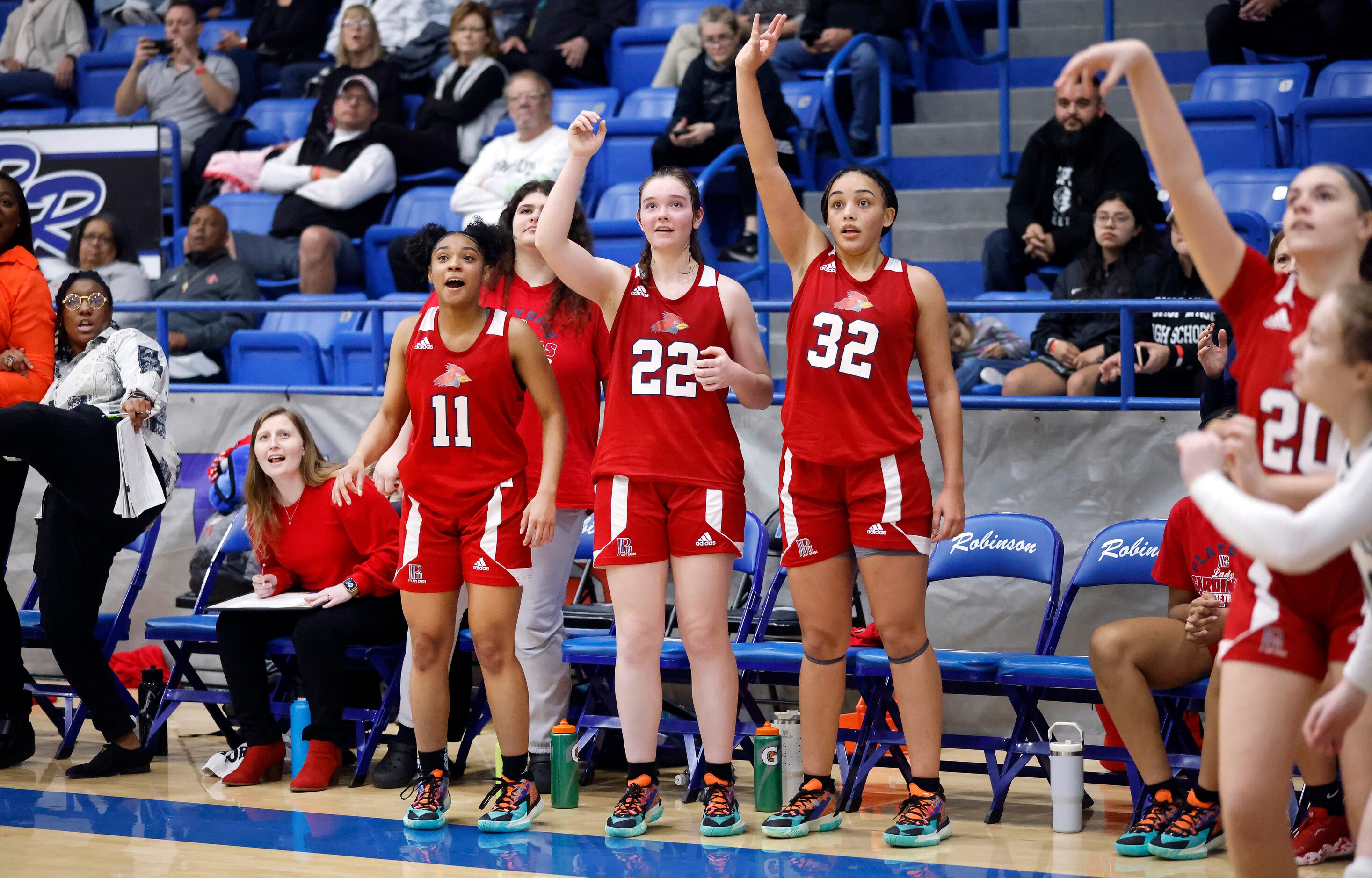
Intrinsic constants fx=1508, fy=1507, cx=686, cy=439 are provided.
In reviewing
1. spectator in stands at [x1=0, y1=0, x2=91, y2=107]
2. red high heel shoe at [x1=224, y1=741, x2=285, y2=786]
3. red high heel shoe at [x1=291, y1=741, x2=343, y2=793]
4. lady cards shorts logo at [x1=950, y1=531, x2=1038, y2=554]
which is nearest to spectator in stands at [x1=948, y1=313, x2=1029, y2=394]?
lady cards shorts logo at [x1=950, y1=531, x2=1038, y2=554]

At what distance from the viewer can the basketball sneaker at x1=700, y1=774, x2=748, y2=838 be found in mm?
4371

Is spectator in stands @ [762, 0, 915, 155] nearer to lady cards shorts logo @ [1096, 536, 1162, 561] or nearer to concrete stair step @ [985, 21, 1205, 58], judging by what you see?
concrete stair step @ [985, 21, 1205, 58]

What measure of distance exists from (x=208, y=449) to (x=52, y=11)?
5834mm

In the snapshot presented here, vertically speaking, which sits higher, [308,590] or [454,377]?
[454,377]

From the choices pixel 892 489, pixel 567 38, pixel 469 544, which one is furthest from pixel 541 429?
pixel 567 38

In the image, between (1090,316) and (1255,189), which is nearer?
(1090,316)

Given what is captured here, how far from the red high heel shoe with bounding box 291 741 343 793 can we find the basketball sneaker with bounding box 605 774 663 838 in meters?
1.20

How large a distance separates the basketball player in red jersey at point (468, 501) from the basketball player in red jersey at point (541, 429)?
1.09ft

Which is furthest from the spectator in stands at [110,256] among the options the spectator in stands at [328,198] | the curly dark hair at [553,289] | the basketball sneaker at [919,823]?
the basketball sneaker at [919,823]

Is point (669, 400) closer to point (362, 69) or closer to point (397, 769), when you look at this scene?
point (397, 769)

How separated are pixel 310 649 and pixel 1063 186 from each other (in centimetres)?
387

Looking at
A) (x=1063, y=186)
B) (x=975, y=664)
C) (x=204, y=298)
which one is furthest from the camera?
(x=204, y=298)

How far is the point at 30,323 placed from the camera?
5441 mm

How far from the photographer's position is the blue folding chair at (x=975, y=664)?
4.63 metres
